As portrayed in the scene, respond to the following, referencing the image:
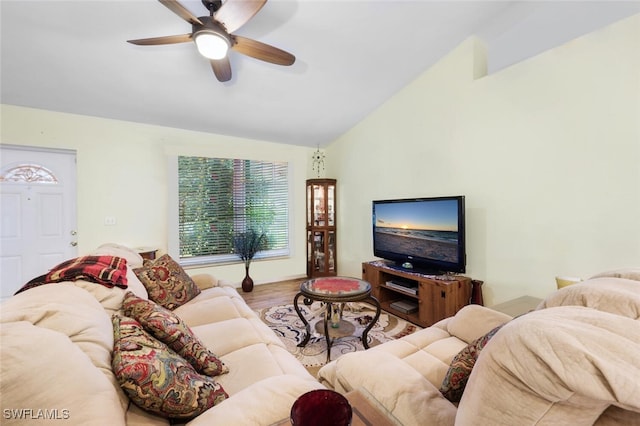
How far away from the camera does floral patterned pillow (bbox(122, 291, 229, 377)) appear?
1089mm

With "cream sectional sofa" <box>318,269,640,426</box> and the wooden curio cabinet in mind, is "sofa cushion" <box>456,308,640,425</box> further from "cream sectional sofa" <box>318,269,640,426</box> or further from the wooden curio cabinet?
the wooden curio cabinet

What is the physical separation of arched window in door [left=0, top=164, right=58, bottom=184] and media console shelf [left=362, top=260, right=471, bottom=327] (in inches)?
160

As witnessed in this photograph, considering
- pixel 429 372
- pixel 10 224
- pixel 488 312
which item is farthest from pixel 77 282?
pixel 10 224

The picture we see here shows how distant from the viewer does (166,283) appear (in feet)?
6.68

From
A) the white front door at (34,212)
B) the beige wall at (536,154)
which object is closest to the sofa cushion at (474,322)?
the beige wall at (536,154)

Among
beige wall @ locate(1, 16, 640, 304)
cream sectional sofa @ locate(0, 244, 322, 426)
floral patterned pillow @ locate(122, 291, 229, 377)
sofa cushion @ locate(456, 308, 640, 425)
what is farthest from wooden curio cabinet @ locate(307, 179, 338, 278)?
sofa cushion @ locate(456, 308, 640, 425)

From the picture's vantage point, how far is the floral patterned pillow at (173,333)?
3.57 feet

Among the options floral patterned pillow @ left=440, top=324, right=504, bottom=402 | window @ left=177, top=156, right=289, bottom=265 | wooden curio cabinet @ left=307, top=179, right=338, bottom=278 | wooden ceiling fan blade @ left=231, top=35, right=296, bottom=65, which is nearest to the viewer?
floral patterned pillow @ left=440, top=324, right=504, bottom=402

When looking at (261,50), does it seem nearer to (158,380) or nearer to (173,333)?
(173,333)

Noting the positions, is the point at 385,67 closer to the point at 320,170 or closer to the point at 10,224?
the point at 320,170

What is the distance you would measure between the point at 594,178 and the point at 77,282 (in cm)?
339

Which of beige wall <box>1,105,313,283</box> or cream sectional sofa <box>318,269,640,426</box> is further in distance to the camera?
beige wall <box>1,105,313,283</box>

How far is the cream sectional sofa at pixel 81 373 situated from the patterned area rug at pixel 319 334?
895 mm

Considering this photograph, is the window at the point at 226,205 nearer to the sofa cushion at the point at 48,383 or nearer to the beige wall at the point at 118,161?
the beige wall at the point at 118,161
